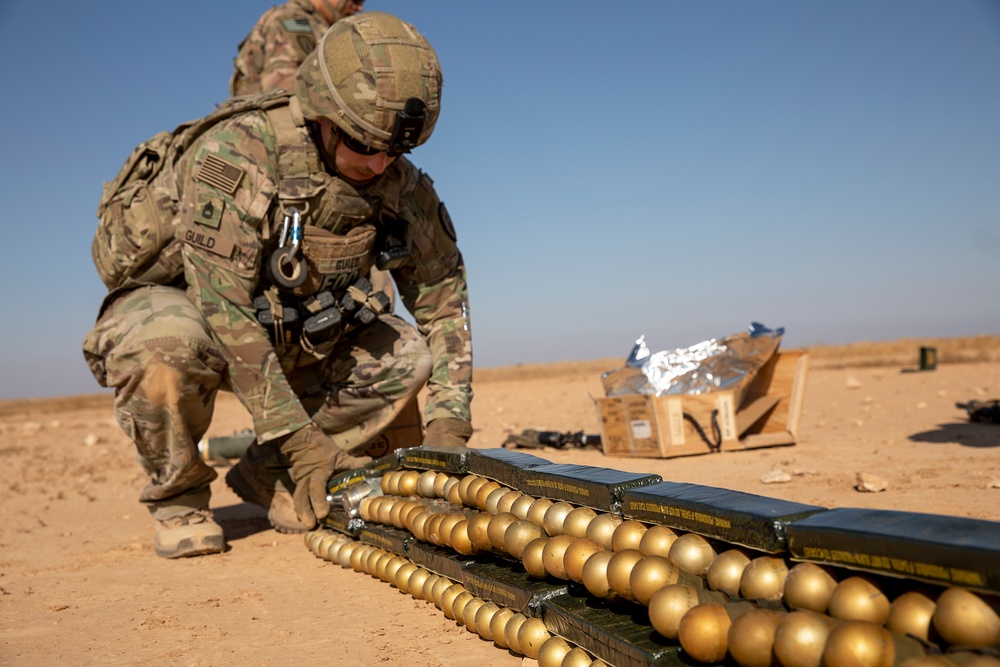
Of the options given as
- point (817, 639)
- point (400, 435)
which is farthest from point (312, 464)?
point (817, 639)

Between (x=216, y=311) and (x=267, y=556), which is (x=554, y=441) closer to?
(x=267, y=556)

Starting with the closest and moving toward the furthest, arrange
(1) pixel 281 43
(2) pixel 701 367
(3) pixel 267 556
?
(3) pixel 267 556, (1) pixel 281 43, (2) pixel 701 367

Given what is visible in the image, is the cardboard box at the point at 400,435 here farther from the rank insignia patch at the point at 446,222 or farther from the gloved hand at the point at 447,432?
the rank insignia patch at the point at 446,222

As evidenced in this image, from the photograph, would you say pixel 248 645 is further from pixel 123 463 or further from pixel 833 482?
pixel 123 463

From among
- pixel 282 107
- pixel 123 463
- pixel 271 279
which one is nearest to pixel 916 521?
pixel 271 279

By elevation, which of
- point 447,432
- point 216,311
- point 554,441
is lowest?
point 554,441

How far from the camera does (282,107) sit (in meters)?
4.23

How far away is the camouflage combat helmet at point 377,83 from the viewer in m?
3.84

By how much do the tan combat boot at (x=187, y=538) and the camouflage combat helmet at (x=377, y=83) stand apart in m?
2.04

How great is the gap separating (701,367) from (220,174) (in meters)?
4.16

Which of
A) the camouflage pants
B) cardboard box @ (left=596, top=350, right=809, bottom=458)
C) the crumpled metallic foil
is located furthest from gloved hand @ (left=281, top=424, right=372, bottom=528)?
the crumpled metallic foil

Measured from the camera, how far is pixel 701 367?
6746 millimetres

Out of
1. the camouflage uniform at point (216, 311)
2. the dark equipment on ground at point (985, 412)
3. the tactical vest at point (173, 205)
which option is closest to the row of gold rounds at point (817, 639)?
the camouflage uniform at point (216, 311)

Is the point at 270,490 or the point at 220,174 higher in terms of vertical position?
the point at 220,174
